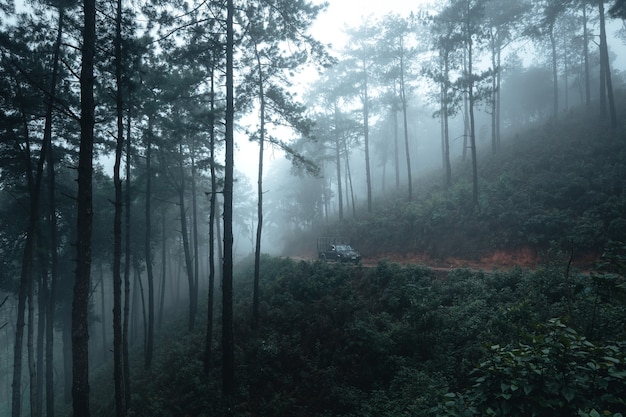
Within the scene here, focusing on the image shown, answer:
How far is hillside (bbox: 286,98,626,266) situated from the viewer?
15.6m

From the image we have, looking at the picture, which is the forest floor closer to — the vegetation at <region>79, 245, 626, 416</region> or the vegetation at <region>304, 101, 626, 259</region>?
the vegetation at <region>304, 101, 626, 259</region>

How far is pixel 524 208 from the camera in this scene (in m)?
18.3

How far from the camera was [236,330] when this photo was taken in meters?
14.1

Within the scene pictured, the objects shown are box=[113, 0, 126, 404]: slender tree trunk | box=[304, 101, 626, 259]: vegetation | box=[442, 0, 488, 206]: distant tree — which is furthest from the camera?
box=[442, 0, 488, 206]: distant tree

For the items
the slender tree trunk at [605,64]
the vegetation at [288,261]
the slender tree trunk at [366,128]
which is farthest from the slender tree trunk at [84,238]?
the slender tree trunk at [605,64]

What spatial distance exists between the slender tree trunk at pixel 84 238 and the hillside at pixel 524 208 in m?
17.5

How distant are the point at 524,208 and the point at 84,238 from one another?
2092cm

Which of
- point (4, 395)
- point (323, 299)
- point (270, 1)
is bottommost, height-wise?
point (4, 395)

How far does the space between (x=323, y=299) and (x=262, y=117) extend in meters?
8.85

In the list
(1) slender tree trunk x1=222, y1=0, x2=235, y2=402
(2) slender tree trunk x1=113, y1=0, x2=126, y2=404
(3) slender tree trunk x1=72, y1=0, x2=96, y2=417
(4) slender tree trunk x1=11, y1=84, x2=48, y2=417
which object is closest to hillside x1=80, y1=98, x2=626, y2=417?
(1) slender tree trunk x1=222, y1=0, x2=235, y2=402

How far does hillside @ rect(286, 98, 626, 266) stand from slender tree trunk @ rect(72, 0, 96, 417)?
690 inches

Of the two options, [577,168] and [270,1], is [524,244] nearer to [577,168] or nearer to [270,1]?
[577,168]

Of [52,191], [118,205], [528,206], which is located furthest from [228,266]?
[528,206]

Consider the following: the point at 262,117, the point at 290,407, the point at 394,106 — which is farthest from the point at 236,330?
the point at 394,106
